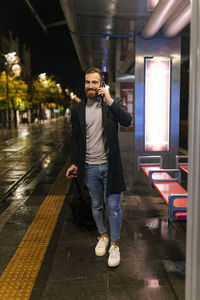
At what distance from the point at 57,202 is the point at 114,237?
Result: 260 centimetres

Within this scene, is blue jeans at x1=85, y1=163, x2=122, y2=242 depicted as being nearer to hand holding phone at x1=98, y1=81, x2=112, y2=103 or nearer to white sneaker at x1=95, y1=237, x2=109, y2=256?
white sneaker at x1=95, y1=237, x2=109, y2=256

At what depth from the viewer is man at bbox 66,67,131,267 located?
3.40 metres

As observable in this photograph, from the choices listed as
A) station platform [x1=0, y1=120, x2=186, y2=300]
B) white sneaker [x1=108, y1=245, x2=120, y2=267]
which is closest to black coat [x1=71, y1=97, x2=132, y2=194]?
white sneaker [x1=108, y1=245, x2=120, y2=267]

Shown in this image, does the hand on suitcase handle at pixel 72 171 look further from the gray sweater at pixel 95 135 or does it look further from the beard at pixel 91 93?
the beard at pixel 91 93

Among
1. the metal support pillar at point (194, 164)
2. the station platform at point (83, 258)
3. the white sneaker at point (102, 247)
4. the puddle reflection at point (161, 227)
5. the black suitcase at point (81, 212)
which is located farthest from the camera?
the black suitcase at point (81, 212)

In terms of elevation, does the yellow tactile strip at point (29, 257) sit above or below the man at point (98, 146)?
below

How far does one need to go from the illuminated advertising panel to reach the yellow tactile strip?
253cm

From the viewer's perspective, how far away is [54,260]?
12.1ft

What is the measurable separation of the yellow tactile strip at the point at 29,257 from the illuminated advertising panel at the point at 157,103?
99.6 inches

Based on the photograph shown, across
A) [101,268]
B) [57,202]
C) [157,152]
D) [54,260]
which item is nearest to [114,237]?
[101,268]

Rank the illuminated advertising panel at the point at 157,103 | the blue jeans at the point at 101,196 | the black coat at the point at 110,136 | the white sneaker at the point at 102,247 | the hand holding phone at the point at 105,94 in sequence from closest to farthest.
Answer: the hand holding phone at the point at 105,94 → the black coat at the point at 110,136 → the blue jeans at the point at 101,196 → the white sneaker at the point at 102,247 → the illuminated advertising panel at the point at 157,103

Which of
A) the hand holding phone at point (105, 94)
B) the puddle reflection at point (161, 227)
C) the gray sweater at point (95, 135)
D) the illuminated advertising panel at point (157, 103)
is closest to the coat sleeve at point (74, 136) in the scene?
the gray sweater at point (95, 135)

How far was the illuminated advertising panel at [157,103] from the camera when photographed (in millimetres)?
7004

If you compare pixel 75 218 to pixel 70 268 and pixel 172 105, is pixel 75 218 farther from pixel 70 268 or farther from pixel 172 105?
pixel 172 105
